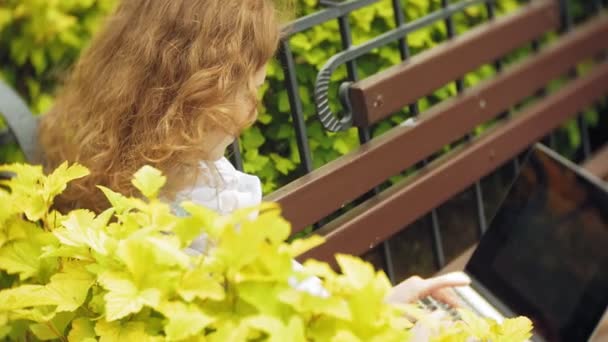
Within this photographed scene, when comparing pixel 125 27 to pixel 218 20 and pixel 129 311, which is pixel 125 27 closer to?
pixel 218 20

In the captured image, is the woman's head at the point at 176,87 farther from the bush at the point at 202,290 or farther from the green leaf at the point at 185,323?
the green leaf at the point at 185,323

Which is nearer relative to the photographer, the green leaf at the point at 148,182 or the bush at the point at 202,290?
the bush at the point at 202,290

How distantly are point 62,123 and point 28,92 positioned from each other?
1.23 m

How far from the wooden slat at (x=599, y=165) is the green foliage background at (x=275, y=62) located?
0.15 metres

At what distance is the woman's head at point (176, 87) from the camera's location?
1.78m

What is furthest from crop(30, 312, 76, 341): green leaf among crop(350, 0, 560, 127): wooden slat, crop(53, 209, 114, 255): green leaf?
crop(350, 0, 560, 127): wooden slat

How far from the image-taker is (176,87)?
1.81m

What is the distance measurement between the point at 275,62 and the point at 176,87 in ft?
1.66

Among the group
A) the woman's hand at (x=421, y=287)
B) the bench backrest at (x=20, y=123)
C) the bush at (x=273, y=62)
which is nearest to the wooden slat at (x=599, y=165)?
the bush at (x=273, y=62)

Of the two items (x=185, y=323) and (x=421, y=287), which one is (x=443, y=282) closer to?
(x=421, y=287)

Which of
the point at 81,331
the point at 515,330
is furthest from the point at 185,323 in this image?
the point at 515,330

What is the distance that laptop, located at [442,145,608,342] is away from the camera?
7.24 ft

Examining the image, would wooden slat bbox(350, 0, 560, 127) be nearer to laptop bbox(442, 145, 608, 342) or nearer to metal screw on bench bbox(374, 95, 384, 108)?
metal screw on bench bbox(374, 95, 384, 108)

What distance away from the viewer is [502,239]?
93.2 inches
